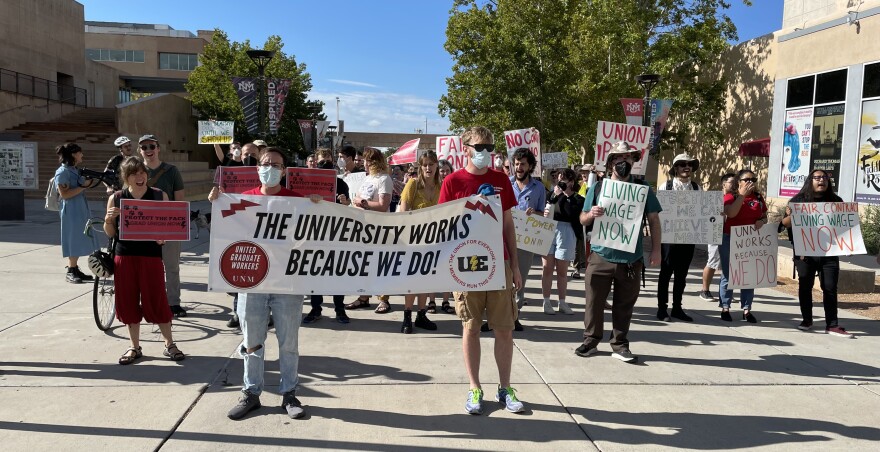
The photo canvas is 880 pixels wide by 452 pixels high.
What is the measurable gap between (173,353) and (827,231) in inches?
273

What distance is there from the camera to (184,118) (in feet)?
146

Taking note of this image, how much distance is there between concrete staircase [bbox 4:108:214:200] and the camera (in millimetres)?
28016

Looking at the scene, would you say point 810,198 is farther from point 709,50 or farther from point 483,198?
point 709,50

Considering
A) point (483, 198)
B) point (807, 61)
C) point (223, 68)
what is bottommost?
point (483, 198)

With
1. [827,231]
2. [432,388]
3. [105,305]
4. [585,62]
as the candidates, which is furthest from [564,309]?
[585,62]

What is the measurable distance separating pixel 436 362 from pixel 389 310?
7.31 feet

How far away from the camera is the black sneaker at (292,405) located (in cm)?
436

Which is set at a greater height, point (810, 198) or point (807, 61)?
point (807, 61)

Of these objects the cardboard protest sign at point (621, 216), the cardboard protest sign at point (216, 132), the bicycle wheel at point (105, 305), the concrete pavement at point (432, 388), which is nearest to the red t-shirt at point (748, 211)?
the concrete pavement at point (432, 388)

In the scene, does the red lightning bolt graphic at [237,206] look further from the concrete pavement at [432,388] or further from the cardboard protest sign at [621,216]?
the cardboard protest sign at [621,216]

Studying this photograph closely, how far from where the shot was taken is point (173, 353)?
558cm

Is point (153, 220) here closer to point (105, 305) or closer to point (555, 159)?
point (105, 305)

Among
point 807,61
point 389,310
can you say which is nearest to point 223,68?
→ point 807,61

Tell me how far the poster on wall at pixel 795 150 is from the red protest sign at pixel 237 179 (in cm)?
1765
